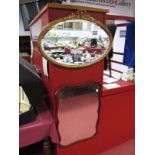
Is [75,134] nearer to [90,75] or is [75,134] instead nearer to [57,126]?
[57,126]

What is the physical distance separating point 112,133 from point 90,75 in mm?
690

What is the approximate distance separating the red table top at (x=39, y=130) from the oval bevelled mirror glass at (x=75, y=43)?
0.44 metres

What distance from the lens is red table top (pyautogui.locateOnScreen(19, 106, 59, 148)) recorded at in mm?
1221

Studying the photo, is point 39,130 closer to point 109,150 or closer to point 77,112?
point 77,112

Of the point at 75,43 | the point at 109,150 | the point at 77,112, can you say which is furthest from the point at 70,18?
the point at 109,150

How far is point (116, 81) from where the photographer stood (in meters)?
1.81

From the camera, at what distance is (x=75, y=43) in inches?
51.9

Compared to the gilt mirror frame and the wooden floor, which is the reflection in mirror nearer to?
the gilt mirror frame

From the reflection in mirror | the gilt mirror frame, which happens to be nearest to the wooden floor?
the reflection in mirror

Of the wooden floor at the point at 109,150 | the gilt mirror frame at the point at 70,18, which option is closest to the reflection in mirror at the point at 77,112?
the gilt mirror frame at the point at 70,18

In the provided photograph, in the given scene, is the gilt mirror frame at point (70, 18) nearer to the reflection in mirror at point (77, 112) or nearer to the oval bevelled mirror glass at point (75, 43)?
the oval bevelled mirror glass at point (75, 43)

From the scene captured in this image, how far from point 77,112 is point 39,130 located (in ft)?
1.13

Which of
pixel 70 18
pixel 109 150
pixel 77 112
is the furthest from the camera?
pixel 109 150
